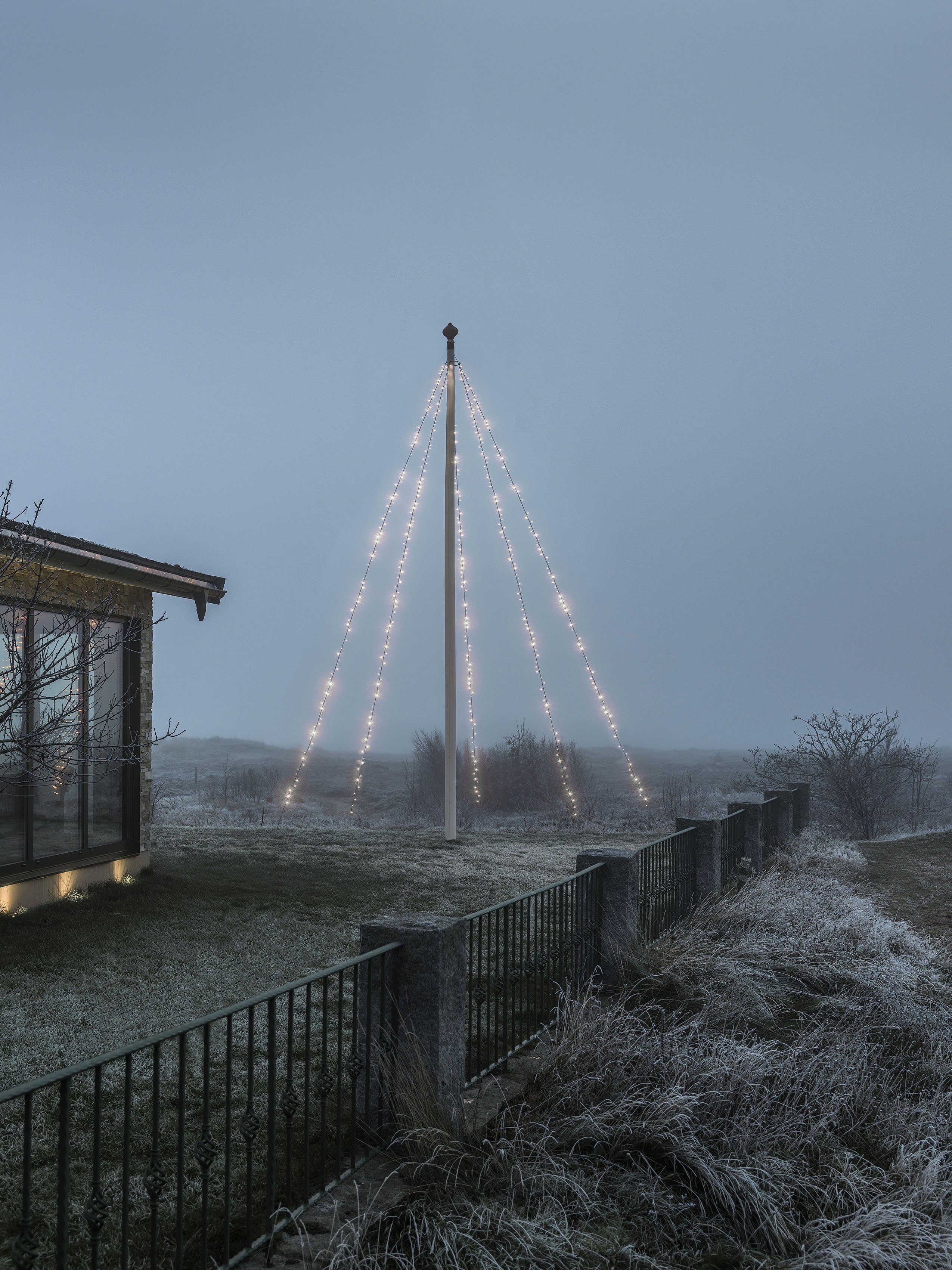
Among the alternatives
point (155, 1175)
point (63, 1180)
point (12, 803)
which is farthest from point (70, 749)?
point (63, 1180)

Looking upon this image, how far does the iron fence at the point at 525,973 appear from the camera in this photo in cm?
512

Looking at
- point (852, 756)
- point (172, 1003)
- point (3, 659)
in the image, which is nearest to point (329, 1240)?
point (172, 1003)

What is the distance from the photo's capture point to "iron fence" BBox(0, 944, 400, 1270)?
278 cm

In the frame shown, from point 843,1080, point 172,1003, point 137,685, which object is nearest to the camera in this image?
point 843,1080

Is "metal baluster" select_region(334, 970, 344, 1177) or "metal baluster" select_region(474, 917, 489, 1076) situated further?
"metal baluster" select_region(474, 917, 489, 1076)

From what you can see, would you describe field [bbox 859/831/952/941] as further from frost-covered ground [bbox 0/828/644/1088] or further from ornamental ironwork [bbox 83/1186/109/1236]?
ornamental ironwork [bbox 83/1186/109/1236]

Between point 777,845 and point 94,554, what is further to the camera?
point 777,845

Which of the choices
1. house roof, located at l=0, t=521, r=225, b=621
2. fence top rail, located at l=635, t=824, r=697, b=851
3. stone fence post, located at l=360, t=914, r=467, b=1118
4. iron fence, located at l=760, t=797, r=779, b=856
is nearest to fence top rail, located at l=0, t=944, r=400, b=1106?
stone fence post, located at l=360, t=914, r=467, b=1118

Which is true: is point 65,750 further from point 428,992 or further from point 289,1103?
point 289,1103

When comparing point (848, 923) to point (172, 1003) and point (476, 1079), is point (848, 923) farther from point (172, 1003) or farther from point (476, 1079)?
point (172, 1003)

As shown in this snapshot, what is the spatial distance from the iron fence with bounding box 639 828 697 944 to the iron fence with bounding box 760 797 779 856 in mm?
4835

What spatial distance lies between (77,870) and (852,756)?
18.4 m

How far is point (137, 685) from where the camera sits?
31.6 feet

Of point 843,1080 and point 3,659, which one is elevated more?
point 3,659
